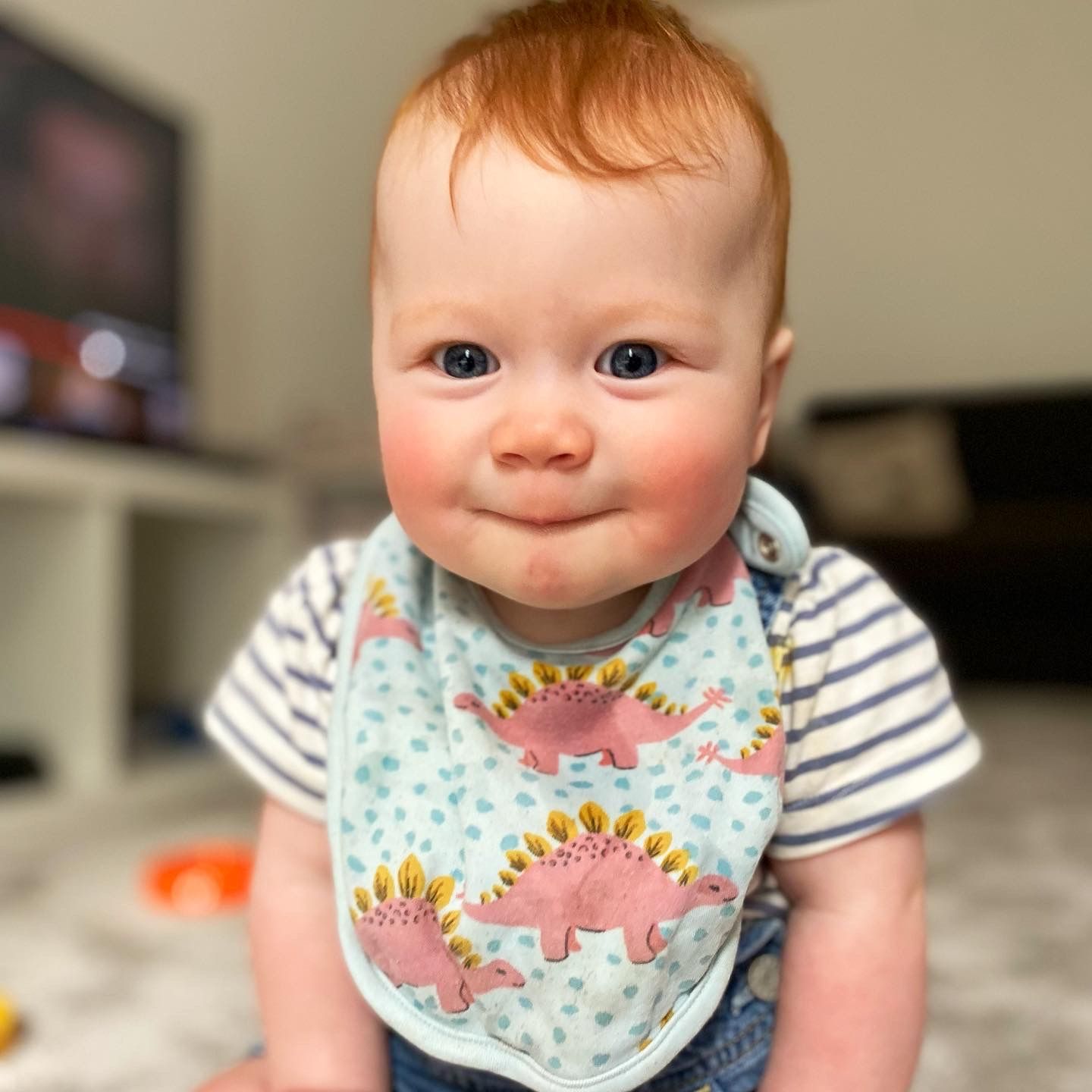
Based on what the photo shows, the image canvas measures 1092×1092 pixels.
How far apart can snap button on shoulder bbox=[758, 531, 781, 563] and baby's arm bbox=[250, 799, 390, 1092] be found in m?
0.27

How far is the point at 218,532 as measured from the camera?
77.8 inches

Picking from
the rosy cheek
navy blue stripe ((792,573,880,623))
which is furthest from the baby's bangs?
navy blue stripe ((792,573,880,623))

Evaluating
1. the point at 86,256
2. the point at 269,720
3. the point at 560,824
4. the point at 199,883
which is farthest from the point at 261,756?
the point at 86,256

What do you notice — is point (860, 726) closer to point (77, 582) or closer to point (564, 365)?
point (564, 365)

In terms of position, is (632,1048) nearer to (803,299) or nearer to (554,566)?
(554,566)

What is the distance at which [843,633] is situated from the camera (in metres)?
0.53

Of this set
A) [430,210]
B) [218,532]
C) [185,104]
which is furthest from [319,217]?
[430,210]

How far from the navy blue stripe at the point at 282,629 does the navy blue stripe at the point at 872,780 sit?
273mm

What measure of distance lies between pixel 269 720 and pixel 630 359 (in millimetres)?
286

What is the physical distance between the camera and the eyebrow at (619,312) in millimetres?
439

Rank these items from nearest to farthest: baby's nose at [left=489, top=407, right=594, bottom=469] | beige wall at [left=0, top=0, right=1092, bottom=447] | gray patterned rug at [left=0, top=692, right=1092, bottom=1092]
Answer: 1. baby's nose at [left=489, top=407, right=594, bottom=469]
2. gray patterned rug at [left=0, top=692, right=1092, bottom=1092]
3. beige wall at [left=0, top=0, right=1092, bottom=447]

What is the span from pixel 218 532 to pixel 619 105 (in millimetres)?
1655

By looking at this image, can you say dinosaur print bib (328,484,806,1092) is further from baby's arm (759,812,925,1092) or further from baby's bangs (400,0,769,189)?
baby's bangs (400,0,769,189)

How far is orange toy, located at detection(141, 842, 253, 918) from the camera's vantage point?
106 centimetres
